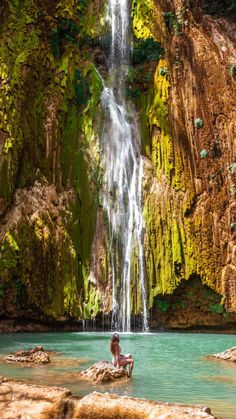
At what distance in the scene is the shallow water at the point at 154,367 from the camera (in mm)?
8573

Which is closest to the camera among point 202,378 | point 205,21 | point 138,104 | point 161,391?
point 161,391

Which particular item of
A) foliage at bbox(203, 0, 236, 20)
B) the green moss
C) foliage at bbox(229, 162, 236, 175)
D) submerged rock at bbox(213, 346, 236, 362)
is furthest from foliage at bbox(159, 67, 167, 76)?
submerged rock at bbox(213, 346, 236, 362)

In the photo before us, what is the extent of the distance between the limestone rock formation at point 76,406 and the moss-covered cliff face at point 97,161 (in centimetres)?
1474

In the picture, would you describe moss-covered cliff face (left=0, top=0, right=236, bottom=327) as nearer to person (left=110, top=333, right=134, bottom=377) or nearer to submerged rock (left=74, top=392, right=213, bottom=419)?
person (left=110, top=333, right=134, bottom=377)

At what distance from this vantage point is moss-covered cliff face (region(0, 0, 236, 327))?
68.9 feet

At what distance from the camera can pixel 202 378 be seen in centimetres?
1016

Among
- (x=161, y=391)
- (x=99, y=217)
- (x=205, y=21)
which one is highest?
(x=205, y=21)

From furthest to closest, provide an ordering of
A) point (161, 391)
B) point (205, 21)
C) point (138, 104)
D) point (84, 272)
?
point (205, 21), point (138, 104), point (84, 272), point (161, 391)

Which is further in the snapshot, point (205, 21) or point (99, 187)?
point (205, 21)

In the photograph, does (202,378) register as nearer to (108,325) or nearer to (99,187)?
(108,325)

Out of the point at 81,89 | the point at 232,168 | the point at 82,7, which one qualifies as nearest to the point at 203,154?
the point at 232,168

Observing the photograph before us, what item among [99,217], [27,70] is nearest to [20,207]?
[99,217]

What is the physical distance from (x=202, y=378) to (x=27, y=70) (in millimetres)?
16929

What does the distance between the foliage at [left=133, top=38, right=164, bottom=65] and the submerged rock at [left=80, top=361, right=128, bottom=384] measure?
716 inches
